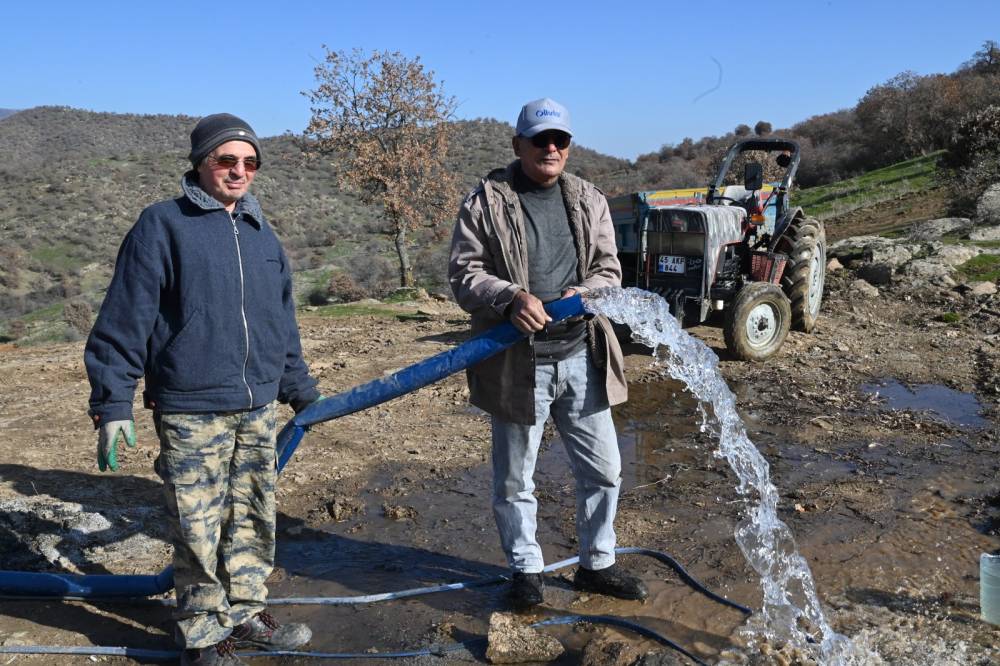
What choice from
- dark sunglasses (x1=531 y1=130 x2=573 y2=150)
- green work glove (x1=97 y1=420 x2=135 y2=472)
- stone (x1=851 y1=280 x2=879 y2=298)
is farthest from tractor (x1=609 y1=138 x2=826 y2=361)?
A: green work glove (x1=97 y1=420 x2=135 y2=472)

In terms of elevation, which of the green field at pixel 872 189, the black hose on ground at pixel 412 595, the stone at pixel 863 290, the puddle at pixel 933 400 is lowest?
the black hose on ground at pixel 412 595

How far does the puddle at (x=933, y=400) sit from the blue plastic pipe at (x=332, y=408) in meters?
4.13

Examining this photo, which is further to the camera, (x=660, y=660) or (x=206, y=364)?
(x=660, y=660)

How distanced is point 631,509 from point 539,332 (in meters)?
1.74

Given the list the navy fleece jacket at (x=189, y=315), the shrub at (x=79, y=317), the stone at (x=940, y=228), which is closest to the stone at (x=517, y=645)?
the navy fleece jacket at (x=189, y=315)

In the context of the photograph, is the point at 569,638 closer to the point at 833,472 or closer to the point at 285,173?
the point at 833,472

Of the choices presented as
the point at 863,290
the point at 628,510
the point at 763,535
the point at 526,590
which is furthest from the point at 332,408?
the point at 863,290

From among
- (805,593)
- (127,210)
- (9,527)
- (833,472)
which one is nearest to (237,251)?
(9,527)

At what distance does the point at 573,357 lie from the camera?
10.5ft

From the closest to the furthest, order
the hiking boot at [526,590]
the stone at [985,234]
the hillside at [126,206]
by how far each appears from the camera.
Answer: the hiking boot at [526,590] < the stone at [985,234] < the hillside at [126,206]

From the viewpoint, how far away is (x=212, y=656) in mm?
2859

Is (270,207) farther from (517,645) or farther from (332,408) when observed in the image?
(517,645)

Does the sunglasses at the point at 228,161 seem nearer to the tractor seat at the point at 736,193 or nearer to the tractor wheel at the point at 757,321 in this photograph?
the tractor wheel at the point at 757,321

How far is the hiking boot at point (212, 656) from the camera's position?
2.84 m
